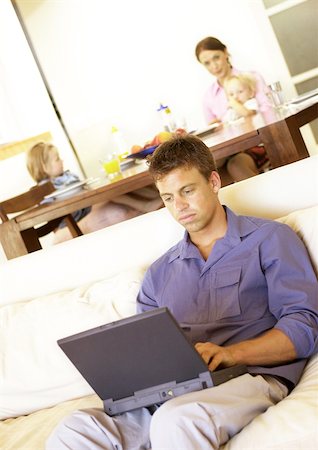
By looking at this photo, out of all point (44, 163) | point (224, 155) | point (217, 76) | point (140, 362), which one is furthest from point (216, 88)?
point (140, 362)

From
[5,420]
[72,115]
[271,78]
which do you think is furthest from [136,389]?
[72,115]

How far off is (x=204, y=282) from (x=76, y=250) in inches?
25.4

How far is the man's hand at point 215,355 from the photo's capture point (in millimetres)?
1694

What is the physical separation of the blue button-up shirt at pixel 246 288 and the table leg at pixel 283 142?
0.92 meters

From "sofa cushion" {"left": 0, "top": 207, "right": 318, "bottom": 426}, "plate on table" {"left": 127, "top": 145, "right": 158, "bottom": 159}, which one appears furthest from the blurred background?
"sofa cushion" {"left": 0, "top": 207, "right": 318, "bottom": 426}

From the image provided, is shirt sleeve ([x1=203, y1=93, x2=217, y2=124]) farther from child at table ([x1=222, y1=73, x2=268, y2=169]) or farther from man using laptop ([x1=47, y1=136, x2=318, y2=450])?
man using laptop ([x1=47, y1=136, x2=318, y2=450])

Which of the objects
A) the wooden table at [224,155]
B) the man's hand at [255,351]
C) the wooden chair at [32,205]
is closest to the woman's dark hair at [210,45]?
the wooden chair at [32,205]

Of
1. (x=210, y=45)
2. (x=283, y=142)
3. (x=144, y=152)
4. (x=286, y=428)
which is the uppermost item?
(x=210, y=45)

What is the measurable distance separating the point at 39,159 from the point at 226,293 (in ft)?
11.3

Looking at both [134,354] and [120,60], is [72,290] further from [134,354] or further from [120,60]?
[120,60]

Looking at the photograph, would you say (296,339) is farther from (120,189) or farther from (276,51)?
(276,51)

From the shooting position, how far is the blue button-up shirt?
5.85ft

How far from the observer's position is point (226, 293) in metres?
1.94

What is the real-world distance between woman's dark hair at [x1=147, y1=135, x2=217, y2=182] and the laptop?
0.61 metres
